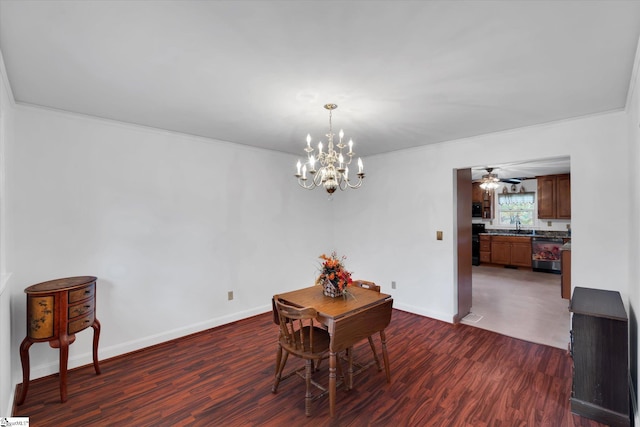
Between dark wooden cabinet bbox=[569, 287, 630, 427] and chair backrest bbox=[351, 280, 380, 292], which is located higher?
chair backrest bbox=[351, 280, 380, 292]

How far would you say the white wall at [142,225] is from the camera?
2510 millimetres

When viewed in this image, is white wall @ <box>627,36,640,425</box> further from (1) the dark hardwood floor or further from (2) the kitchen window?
(2) the kitchen window

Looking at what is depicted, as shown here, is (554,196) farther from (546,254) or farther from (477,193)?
(477,193)

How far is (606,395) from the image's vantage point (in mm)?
2016

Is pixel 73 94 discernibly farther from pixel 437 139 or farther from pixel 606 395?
pixel 606 395

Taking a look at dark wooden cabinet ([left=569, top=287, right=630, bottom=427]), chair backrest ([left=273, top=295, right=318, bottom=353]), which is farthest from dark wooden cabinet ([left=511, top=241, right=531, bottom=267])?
chair backrest ([left=273, top=295, right=318, bottom=353])

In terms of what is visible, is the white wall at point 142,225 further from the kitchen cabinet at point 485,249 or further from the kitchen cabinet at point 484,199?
the kitchen cabinet at point 484,199

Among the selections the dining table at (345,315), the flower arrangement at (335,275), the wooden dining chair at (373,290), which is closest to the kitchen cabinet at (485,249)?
the wooden dining chair at (373,290)

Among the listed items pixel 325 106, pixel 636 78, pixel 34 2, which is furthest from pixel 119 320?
pixel 636 78

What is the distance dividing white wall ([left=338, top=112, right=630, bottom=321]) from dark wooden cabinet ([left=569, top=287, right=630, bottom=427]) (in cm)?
79

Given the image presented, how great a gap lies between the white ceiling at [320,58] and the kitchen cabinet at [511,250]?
16.5 ft

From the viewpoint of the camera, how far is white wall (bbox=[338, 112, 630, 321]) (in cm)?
263

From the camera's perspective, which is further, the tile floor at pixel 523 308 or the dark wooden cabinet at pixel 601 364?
the tile floor at pixel 523 308

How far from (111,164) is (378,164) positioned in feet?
11.2
